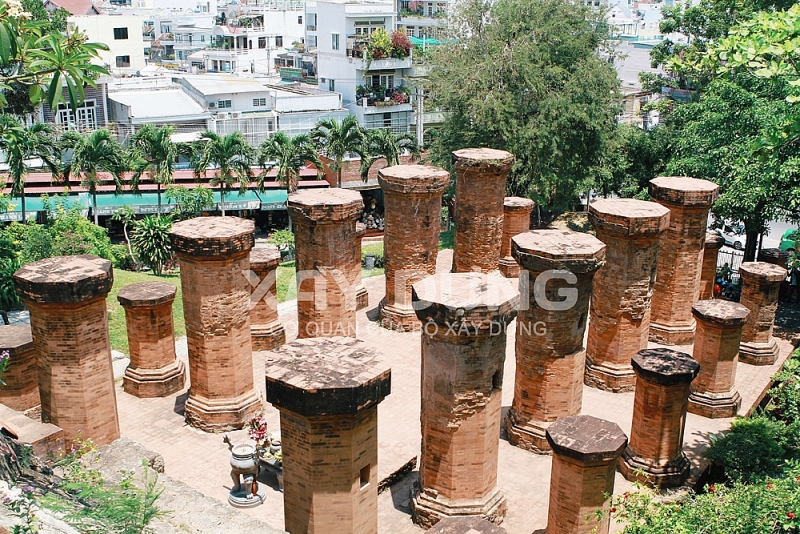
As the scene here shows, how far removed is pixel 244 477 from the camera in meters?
13.1

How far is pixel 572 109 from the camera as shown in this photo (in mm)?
26984

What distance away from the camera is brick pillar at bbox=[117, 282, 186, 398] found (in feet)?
54.7

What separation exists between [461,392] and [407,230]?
28.4ft

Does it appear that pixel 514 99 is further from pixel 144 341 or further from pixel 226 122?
pixel 226 122

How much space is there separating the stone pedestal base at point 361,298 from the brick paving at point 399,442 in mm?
2812

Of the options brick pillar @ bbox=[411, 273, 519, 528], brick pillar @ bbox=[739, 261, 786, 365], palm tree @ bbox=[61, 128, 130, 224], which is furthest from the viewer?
palm tree @ bbox=[61, 128, 130, 224]

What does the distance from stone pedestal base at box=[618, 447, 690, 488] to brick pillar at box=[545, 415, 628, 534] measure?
2492 mm

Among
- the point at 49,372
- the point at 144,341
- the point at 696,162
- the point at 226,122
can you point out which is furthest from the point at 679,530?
the point at 226,122

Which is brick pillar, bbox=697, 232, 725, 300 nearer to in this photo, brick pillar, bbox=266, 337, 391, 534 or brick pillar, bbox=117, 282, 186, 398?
brick pillar, bbox=266, 337, 391, 534

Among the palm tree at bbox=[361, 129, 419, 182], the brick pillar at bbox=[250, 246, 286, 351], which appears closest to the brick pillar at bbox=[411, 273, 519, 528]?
the brick pillar at bbox=[250, 246, 286, 351]

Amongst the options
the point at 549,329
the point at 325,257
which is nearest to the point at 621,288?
the point at 549,329

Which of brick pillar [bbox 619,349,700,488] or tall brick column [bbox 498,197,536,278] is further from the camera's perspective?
tall brick column [bbox 498,197,536,278]

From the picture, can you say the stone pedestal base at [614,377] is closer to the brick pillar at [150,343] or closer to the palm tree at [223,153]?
the brick pillar at [150,343]

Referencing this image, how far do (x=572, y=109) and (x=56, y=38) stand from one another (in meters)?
20.2
